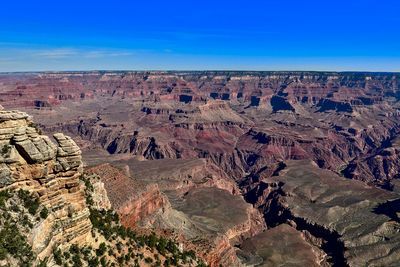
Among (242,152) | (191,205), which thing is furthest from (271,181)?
(242,152)

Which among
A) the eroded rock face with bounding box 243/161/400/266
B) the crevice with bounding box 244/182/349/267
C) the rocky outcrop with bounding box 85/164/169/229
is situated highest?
the rocky outcrop with bounding box 85/164/169/229

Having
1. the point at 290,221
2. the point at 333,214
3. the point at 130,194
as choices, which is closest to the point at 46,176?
the point at 130,194

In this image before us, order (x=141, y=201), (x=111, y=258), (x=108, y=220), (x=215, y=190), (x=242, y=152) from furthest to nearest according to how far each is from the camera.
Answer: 1. (x=242, y=152)
2. (x=215, y=190)
3. (x=141, y=201)
4. (x=108, y=220)
5. (x=111, y=258)

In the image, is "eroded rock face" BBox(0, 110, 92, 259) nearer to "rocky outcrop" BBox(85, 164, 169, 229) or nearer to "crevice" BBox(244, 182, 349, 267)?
"rocky outcrop" BBox(85, 164, 169, 229)

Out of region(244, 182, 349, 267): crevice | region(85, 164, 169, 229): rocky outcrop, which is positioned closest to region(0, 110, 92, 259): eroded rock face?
region(85, 164, 169, 229): rocky outcrop

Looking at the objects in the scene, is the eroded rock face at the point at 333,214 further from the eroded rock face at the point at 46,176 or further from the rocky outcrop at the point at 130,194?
the eroded rock face at the point at 46,176

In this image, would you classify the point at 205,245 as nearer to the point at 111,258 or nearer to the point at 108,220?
the point at 108,220

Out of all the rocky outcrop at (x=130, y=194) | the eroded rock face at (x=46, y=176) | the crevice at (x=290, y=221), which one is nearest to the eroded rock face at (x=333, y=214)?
the crevice at (x=290, y=221)

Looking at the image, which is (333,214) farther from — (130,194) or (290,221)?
(130,194)
